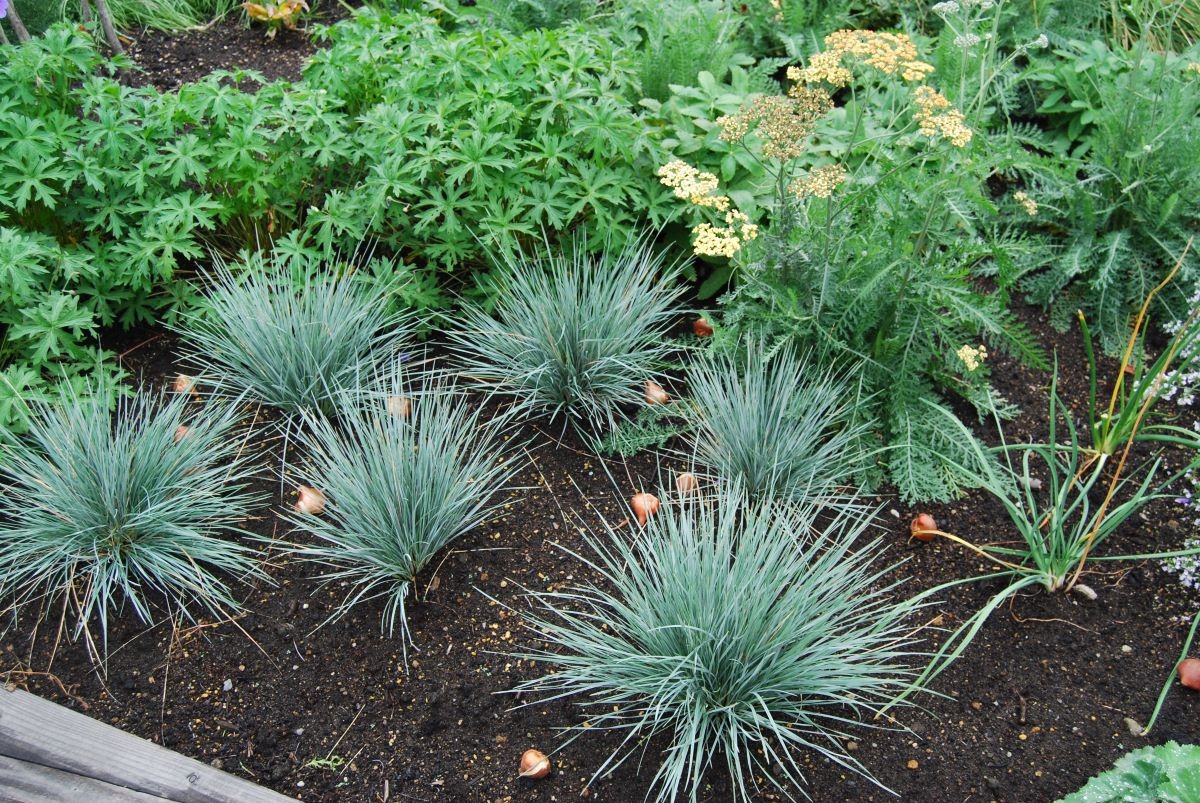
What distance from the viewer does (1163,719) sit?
8.48 feet

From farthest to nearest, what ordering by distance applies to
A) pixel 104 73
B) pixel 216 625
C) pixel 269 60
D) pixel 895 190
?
pixel 269 60
pixel 104 73
pixel 895 190
pixel 216 625

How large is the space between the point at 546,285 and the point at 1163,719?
6.86 ft

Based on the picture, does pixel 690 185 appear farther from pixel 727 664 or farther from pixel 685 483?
pixel 727 664

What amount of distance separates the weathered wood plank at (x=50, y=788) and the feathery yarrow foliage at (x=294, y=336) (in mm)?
1170

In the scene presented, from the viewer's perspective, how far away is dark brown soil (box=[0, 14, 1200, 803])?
2445 mm

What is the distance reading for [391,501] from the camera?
2.67m

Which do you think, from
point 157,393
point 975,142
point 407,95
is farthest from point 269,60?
point 975,142

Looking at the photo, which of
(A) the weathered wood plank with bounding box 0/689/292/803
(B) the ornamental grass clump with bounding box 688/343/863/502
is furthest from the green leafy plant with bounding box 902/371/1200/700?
(A) the weathered wood plank with bounding box 0/689/292/803

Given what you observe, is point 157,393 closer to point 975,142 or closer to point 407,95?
point 407,95

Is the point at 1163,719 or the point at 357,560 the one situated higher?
the point at 357,560

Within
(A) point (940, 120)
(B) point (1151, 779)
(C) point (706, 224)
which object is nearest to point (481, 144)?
(C) point (706, 224)

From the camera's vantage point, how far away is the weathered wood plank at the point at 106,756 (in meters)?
2.35

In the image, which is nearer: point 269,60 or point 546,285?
point 546,285

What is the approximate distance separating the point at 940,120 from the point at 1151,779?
1.66 m
